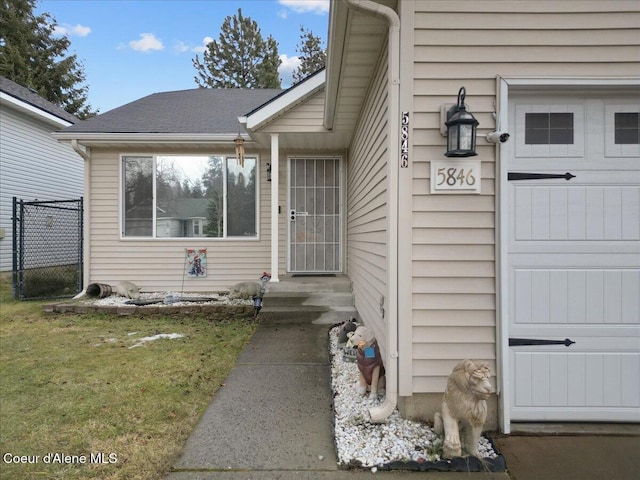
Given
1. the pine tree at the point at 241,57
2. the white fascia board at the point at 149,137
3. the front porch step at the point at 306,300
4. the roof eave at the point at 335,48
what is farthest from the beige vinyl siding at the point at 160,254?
the pine tree at the point at 241,57

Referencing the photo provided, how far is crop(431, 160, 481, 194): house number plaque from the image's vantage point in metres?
2.28

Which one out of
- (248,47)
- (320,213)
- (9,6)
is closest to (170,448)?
(320,213)

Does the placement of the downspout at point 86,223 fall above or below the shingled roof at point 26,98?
below

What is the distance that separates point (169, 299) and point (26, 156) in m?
7.78

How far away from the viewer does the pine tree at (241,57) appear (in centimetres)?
2214

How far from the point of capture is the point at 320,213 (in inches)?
246

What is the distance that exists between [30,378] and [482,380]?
3828 mm

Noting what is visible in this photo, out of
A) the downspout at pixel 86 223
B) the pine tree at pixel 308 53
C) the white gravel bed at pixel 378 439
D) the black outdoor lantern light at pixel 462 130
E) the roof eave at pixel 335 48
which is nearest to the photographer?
the white gravel bed at pixel 378 439

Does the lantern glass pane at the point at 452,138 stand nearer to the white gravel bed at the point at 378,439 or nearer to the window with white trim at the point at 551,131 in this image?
the window with white trim at the point at 551,131

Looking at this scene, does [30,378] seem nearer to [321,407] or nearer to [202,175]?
[321,407]

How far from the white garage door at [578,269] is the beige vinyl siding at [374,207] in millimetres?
897

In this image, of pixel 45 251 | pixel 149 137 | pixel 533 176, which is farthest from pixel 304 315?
pixel 45 251

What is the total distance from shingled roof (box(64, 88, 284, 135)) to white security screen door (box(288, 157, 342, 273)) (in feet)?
5.04

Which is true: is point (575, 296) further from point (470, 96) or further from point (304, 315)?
point (304, 315)
